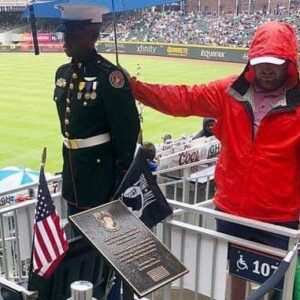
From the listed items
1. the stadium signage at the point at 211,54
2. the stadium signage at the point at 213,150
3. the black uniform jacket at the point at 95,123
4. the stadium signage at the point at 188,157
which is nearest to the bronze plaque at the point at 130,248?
the black uniform jacket at the point at 95,123

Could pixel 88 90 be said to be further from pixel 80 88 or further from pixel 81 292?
pixel 81 292

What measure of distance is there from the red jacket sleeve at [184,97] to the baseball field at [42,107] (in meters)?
6.81

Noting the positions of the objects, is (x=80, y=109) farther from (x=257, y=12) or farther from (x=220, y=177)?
(x=257, y=12)

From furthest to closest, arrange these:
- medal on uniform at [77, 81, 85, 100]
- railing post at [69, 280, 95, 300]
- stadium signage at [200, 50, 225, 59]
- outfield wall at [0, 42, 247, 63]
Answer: stadium signage at [200, 50, 225, 59] < outfield wall at [0, 42, 247, 63] < medal on uniform at [77, 81, 85, 100] < railing post at [69, 280, 95, 300]

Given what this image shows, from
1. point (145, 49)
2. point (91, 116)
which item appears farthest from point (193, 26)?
point (91, 116)

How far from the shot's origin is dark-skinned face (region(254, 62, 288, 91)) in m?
2.39

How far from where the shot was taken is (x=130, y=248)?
1.78m

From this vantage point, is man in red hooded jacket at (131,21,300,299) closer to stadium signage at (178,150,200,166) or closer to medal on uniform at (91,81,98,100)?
medal on uniform at (91,81,98,100)

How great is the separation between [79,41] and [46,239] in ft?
3.34

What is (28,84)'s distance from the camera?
19625mm

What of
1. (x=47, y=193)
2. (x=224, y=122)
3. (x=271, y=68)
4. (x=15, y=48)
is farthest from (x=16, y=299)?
(x=15, y=48)

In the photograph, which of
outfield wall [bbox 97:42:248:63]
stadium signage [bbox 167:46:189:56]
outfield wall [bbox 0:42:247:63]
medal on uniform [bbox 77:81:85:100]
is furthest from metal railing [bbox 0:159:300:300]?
stadium signage [bbox 167:46:189:56]

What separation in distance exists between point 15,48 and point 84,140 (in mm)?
32902

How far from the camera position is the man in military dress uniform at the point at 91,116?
2.55 metres
